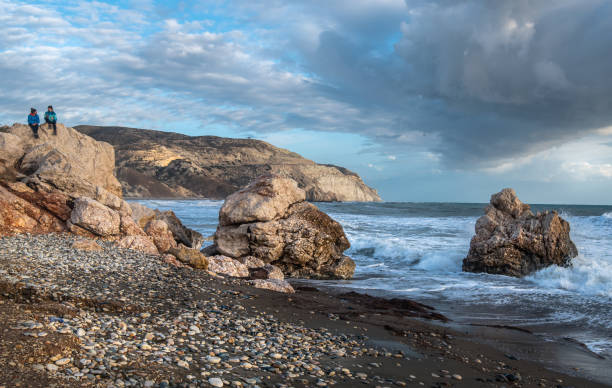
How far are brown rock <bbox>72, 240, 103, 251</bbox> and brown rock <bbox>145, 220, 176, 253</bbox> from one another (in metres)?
3.11

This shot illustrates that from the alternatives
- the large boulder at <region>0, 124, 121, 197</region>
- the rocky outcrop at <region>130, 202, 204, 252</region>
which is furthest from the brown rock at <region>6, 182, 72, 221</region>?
the rocky outcrop at <region>130, 202, 204, 252</region>

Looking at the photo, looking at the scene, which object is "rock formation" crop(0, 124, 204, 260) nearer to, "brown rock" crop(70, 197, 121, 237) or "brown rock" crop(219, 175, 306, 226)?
"brown rock" crop(70, 197, 121, 237)

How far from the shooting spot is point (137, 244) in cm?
1193

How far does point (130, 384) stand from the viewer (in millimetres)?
3533

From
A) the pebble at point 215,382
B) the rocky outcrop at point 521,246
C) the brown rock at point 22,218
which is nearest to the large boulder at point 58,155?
the brown rock at point 22,218

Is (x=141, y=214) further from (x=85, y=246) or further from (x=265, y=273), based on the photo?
(x=265, y=273)

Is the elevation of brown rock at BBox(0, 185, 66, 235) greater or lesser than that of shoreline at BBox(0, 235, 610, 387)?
greater

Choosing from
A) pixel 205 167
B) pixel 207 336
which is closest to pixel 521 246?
pixel 207 336

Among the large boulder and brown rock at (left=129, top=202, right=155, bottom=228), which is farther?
brown rock at (left=129, top=202, right=155, bottom=228)

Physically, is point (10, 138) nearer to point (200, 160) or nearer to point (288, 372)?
point (288, 372)

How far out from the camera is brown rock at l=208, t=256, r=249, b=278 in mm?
10872

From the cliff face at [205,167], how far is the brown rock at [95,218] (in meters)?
82.6

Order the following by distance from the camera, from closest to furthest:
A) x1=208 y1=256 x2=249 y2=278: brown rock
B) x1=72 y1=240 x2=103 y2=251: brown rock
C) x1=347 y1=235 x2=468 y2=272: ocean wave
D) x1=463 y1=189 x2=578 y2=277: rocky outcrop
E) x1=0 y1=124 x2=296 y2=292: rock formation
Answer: x1=72 y1=240 x2=103 y2=251: brown rock → x1=208 y1=256 x2=249 y2=278: brown rock → x1=0 y1=124 x2=296 y2=292: rock formation → x1=463 y1=189 x2=578 y2=277: rocky outcrop → x1=347 y1=235 x2=468 y2=272: ocean wave

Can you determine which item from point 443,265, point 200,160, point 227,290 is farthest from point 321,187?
point 227,290
